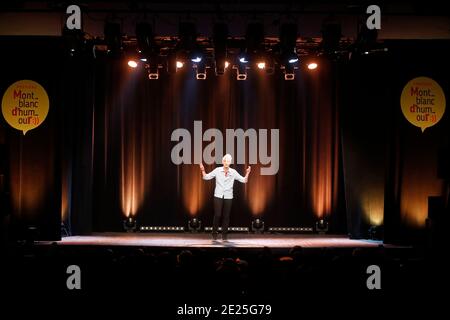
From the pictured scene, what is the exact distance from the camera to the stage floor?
29.9ft

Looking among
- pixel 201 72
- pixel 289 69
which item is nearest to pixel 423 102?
pixel 289 69

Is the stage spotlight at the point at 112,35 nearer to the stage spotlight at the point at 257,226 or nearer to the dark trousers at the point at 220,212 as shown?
the dark trousers at the point at 220,212

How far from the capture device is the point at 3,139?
948 cm

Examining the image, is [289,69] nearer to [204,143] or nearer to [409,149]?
[409,149]

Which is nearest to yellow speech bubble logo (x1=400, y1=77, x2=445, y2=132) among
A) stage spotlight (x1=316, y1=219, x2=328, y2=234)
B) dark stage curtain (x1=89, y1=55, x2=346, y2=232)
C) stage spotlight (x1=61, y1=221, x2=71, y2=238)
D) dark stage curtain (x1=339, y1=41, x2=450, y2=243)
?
dark stage curtain (x1=339, y1=41, x2=450, y2=243)

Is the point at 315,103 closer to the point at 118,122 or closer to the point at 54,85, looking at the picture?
the point at 118,122

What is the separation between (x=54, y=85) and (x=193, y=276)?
6718 millimetres

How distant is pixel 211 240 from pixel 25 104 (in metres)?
4.42

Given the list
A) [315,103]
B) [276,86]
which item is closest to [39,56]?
[276,86]

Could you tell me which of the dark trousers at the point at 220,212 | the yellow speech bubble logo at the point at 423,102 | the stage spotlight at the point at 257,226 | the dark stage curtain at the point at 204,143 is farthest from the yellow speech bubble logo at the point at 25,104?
the yellow speech bubble logo at the point at 423,102

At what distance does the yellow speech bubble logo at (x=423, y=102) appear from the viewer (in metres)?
9.46

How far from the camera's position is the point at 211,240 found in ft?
33.0

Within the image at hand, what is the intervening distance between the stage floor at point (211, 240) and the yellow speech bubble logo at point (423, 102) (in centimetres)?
247

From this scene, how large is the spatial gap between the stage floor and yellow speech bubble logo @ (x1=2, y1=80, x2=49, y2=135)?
2346mm
